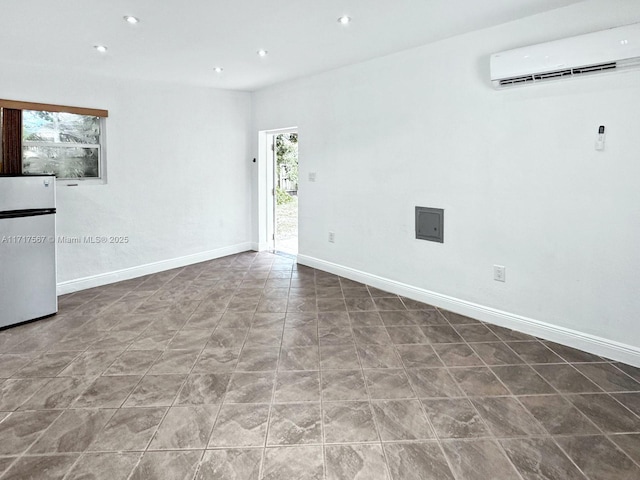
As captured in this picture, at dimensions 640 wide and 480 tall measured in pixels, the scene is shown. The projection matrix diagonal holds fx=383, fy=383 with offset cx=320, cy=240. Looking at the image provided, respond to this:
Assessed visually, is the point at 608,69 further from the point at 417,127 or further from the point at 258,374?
the point at 258,374

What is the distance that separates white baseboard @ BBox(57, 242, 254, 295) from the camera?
4340 millimetres

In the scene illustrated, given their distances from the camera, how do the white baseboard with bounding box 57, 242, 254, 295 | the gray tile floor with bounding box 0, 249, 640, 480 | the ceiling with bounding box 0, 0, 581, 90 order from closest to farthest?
the gray tile floor with bounding box 0, 249, 640, 480
the ceiling with bounding box 0, 0, 581, 90
the white baseboard with bounding box 57, 242, 254, 295

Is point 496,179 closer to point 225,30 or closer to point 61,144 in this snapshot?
point 225,30

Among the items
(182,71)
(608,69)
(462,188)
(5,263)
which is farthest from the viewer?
(182,71)

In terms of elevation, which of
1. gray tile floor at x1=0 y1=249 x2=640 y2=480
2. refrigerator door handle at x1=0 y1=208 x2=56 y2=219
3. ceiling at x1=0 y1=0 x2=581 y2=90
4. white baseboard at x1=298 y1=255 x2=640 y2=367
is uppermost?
ceiling at x1=0 y1=0 x2=581 y2=90

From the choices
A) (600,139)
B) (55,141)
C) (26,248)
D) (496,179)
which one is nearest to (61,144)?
(55,141)

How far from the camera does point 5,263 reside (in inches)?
128

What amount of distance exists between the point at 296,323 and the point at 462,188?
6.36 feet

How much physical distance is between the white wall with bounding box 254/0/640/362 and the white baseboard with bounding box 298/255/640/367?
0.01m

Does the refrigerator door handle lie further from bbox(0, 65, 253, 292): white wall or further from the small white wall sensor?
the small white wall sensor

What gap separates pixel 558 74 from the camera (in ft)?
9.04

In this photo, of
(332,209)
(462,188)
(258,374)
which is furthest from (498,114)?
(258,374)

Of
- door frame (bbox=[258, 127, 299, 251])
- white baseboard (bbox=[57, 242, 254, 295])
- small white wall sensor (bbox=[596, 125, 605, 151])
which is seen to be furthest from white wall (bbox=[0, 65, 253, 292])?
small white wall sensor (bbox=[596, 125, 605, 151])

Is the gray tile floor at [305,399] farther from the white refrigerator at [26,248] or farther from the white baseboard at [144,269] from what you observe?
the white baseboard at [144,269]
